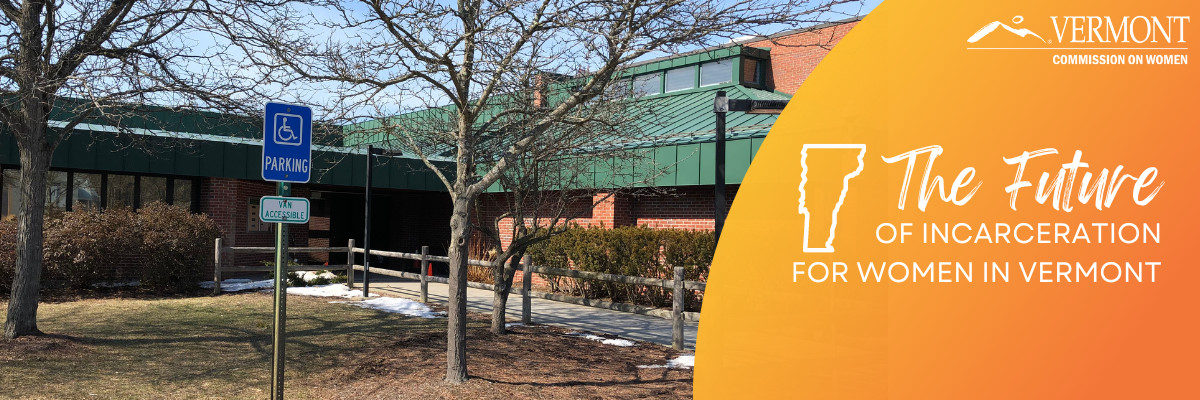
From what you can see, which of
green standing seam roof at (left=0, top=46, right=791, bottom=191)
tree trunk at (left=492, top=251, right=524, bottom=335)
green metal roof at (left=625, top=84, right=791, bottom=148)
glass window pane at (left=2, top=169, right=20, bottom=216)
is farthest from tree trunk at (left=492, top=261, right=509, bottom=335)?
glass window pane at (left=2, top=169, right=20, bottom=216)

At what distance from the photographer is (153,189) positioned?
16.9 metres

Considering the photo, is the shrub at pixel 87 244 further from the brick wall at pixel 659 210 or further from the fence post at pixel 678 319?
the fence post at pixel 678 319

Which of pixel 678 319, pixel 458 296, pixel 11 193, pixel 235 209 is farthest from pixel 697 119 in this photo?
pixel 11 193

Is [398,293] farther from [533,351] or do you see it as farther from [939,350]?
[939,350]

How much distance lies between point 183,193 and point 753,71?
1456cm

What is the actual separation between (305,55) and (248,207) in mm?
11717

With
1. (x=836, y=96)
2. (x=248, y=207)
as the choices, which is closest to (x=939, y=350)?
(x=836, y=96)

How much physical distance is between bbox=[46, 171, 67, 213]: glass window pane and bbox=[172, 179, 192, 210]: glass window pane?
6.28 feet

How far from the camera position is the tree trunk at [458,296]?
7047 mm

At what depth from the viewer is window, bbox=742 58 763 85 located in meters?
22.7

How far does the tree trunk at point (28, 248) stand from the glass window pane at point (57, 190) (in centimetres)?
746

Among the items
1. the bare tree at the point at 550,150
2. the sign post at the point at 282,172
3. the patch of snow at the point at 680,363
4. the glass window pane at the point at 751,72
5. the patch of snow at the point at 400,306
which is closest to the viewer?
the sign post at the point at 282,172

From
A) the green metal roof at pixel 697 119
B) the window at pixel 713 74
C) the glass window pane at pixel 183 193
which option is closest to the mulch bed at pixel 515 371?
the green metal roof at pixel 697 119

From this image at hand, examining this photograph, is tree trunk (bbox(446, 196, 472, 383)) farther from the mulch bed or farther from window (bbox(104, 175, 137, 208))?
window (bbox(104, 175, 137, 208))
